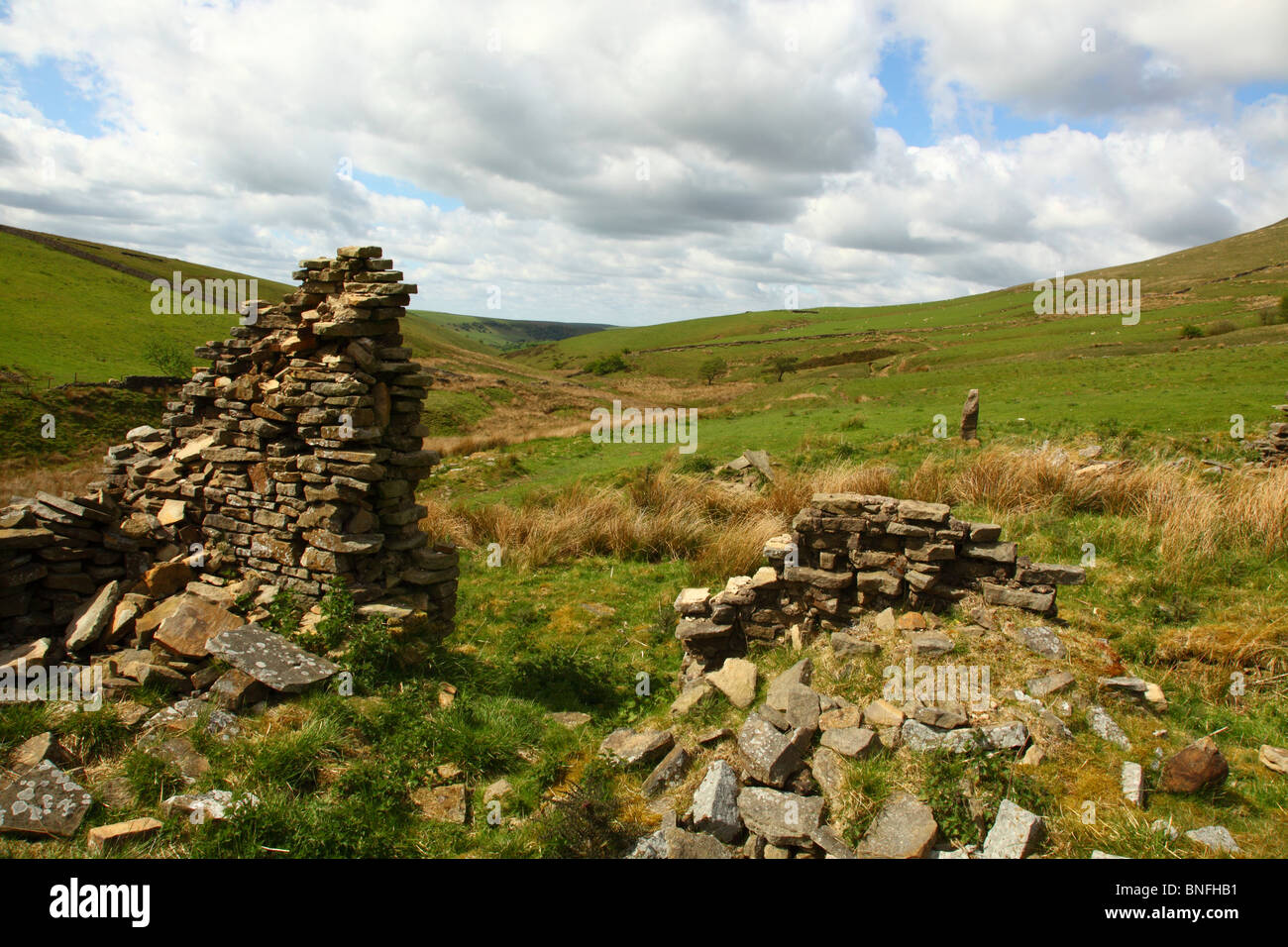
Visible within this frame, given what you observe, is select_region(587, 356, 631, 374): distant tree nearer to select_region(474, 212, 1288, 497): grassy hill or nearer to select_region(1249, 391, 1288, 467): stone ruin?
select_region(474, 212, 1288, 497): grassy hill

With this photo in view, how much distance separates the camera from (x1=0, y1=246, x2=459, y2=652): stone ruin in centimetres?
685

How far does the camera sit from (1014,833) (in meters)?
4.46

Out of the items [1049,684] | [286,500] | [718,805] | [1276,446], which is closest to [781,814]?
[718,805]

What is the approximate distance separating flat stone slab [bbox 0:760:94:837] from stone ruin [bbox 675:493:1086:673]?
5.90 m

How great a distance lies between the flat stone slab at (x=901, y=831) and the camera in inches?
178

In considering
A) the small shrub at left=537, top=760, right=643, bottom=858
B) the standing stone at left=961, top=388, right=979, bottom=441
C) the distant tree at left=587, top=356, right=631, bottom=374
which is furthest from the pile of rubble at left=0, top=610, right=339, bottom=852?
the distant tree at left=587, top=356, right=631, bottom=374

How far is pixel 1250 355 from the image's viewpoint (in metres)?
28.0

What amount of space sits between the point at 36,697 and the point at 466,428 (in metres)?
36.6

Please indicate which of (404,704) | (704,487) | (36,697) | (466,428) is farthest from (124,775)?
(466,428)

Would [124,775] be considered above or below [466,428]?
below

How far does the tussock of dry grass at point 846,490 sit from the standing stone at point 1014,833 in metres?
5.39

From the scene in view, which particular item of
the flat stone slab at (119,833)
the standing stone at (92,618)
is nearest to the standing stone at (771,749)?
the flat stone slab at (119,833)
